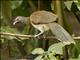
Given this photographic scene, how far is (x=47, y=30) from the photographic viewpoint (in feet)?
5.85

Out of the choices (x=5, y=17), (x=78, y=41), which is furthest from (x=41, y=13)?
(x=5, y=17)

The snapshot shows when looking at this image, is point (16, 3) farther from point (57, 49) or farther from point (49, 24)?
point (57, 49)

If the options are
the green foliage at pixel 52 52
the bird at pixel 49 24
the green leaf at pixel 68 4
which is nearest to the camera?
the green foliage at pixel 52 52

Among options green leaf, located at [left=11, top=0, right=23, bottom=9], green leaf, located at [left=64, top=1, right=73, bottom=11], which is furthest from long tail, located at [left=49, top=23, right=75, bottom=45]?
green leaf, located at [left=11, top=0, right=23, bottom=9]

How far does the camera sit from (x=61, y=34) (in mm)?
1698

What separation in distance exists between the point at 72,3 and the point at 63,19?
7.6 inches

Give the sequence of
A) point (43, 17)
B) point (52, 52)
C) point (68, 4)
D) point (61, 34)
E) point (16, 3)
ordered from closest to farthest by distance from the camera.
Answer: point (52, 52) < point (61, 34) < point (43, 17) < point (68, 4) < point (16, 3)

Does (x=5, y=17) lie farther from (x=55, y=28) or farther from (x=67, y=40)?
(x=67, y=40)

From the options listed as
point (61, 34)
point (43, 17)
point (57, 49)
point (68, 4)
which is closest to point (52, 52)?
point (57, 49)

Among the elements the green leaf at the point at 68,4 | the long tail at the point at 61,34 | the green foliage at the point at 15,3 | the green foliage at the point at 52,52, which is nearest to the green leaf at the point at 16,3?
the green foliage at the point at 15,3

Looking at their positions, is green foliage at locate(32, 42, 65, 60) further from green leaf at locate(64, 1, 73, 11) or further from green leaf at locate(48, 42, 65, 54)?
green leaf at locate(64, 1, 73, 11)

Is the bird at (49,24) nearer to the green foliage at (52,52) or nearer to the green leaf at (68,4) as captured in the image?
the green foliage at (52,52)

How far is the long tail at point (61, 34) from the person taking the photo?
1614mm

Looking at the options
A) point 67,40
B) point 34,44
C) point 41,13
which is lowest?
point 34,44
